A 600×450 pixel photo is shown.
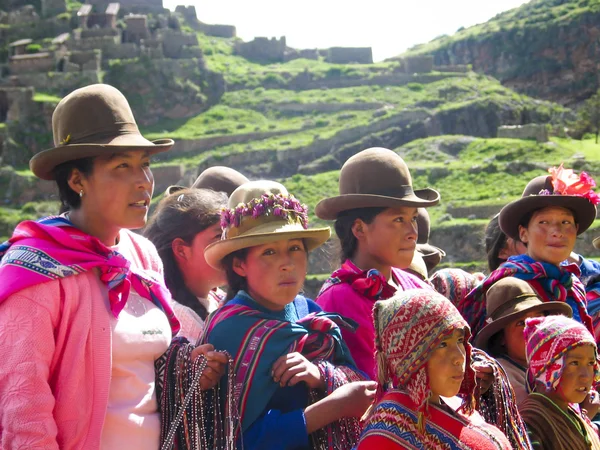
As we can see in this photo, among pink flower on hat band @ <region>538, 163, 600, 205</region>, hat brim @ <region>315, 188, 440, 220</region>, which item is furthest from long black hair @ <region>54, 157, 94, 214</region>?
pink flower on hat band @ <region>538, 163, 600, 205</region>

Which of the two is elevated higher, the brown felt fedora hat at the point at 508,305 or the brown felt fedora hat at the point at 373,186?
the brown felt fedora hat at the point at 373,186

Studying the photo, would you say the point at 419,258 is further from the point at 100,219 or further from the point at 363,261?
the point at 100,219

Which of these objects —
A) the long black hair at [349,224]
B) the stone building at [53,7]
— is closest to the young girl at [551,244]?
the long black hair at [349,224]

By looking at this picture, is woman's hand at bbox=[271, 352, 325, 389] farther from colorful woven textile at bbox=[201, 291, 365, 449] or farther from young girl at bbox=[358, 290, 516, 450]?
young girl at bbox=[358, 290, 516, 450]

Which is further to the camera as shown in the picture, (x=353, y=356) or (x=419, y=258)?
(x=419, y=258)

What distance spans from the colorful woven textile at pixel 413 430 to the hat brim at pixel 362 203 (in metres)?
1.23

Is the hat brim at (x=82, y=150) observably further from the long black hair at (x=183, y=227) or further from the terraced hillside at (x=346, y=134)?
the terraced hillside at (x=346, y=134)

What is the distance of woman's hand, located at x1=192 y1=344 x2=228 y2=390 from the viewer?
3.75m

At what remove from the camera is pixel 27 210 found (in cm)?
3616

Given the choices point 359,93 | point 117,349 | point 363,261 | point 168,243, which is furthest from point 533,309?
point 359,93

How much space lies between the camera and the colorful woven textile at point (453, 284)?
5660 millimetres

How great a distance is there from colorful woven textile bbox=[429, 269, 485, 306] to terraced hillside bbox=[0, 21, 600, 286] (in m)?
19.7

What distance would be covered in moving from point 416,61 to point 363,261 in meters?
46.9

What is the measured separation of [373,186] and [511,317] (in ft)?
3.18
